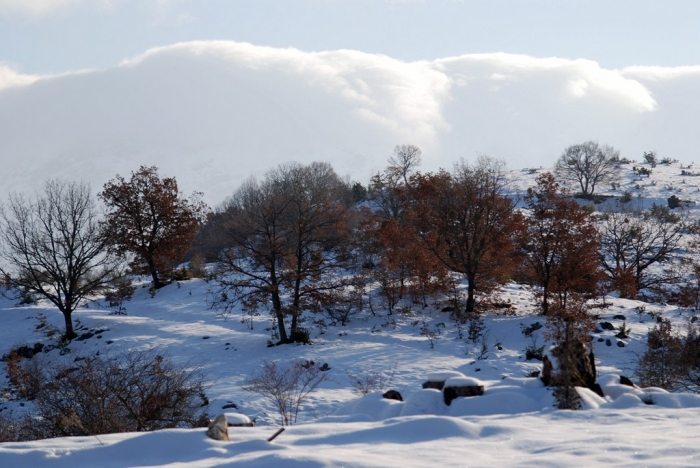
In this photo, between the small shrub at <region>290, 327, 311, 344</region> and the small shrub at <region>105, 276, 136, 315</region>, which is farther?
the small shrub at <region>105, 276, 136, 315</region>

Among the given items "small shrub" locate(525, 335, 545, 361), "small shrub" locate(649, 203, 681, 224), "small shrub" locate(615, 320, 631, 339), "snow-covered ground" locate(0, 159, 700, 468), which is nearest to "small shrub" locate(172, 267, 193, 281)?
"snow-covered ground" locate(0, 159, 700, 468)

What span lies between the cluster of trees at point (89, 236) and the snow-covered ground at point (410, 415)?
369cm

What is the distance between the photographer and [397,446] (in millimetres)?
7387

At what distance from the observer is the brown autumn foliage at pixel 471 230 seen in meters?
26.2

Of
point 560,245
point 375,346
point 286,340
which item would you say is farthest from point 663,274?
point 286,340

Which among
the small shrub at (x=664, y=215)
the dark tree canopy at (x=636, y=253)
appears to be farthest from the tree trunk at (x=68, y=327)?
the small shrub at (x=664, y=215)

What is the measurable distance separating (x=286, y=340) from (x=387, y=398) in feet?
41.6

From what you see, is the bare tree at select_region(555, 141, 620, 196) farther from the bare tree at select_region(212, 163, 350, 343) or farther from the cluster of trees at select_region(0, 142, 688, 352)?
the bare tree at select_region(212, 163, 350, 343)

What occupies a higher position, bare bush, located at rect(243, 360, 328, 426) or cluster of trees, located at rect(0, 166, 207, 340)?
cluster of trees, located at rect(0, 166, 207, 340)

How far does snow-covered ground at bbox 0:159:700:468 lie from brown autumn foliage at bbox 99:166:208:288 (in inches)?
408

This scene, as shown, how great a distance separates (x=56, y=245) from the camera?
89.9 ft

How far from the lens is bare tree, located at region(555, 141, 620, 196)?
56600 millimetres

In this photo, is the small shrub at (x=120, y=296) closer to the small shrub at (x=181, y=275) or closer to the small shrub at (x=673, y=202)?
the small shrub at (x=181, y=275)

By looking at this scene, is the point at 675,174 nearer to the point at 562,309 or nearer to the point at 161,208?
the point at 562,309
